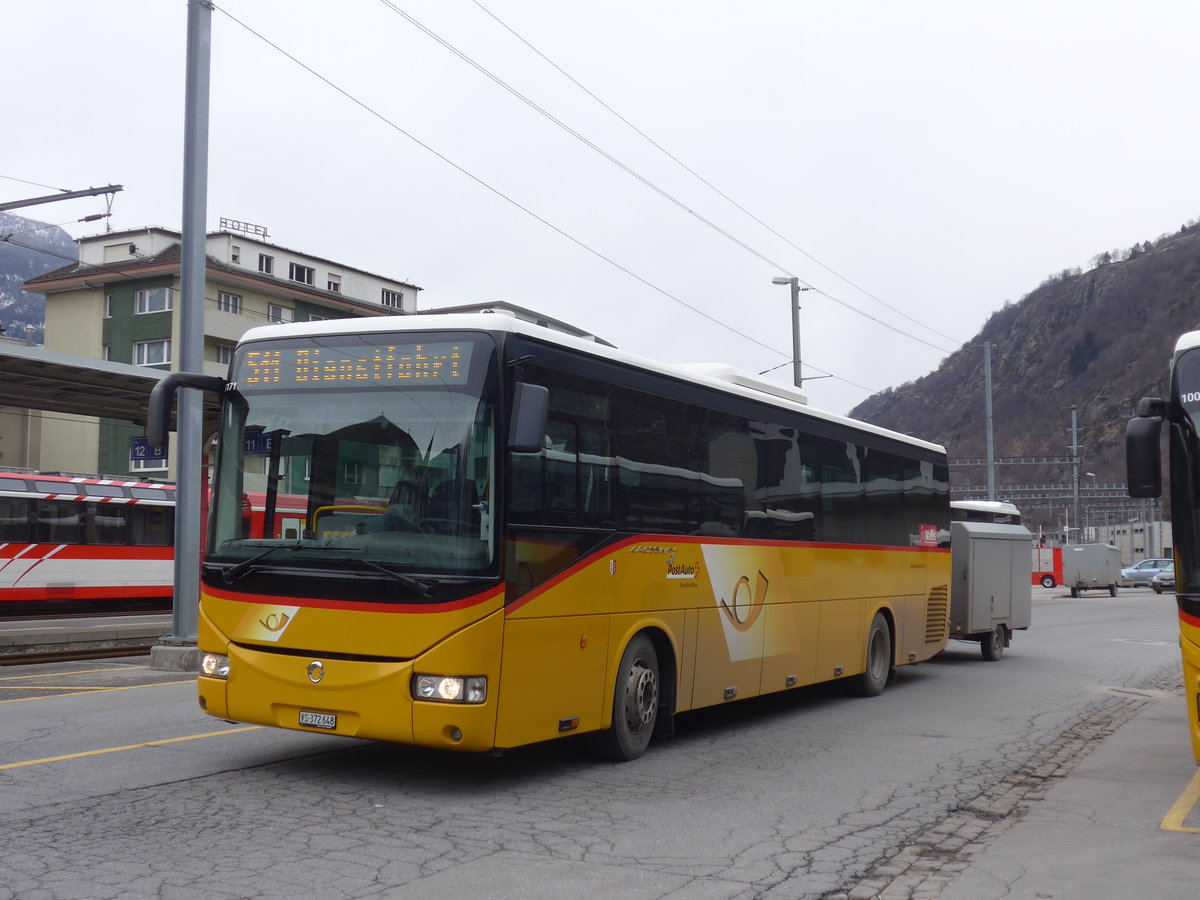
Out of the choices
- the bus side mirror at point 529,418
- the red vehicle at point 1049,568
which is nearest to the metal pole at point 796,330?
the bus side mirror at point 529,418

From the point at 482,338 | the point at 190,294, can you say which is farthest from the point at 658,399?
the point at 190,294

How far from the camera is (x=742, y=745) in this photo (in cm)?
1021

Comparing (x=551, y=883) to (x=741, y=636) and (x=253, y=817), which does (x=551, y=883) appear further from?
(x=741, y=636)

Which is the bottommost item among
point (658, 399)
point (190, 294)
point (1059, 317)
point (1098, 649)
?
point (1098, 649)

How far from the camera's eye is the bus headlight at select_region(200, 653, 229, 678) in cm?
805

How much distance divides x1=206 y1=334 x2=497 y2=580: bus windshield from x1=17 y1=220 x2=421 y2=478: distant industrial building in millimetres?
49413

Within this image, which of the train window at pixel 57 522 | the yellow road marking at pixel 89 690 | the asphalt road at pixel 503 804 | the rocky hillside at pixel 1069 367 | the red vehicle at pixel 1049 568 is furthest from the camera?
the rocky hillside at pixel 1069 367

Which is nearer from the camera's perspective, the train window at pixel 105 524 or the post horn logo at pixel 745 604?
the post horn logo at pixel 745 604

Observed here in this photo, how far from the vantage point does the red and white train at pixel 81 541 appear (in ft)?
94.8

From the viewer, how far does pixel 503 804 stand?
7453mm

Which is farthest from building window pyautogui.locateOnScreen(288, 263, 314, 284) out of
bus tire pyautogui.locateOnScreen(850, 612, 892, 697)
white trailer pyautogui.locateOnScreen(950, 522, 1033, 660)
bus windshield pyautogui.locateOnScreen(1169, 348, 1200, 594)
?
bus windshield pyautogui.locateOnScreen(1169, 348, 1200, 594)

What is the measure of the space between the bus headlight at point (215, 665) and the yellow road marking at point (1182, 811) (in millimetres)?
5833

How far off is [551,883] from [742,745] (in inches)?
187

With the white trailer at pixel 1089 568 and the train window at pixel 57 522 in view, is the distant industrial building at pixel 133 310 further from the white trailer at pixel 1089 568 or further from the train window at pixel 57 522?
the white trailer at pixel 1089 568
